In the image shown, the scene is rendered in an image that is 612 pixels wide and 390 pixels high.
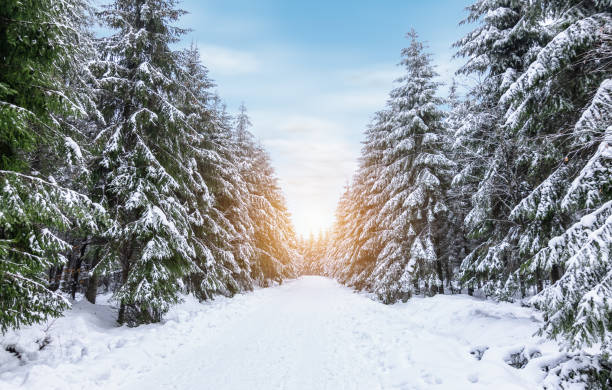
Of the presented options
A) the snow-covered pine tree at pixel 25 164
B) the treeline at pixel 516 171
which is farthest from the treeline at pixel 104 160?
the treeline at pixel 516 171

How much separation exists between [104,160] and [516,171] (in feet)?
43.1

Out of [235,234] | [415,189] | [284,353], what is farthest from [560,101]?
[235,234]

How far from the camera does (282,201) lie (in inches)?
1238

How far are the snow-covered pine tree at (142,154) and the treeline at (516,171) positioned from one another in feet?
30.4

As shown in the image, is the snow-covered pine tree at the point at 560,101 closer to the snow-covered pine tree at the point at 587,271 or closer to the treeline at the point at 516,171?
the treeline at the point at 516,171

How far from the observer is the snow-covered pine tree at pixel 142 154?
8.74m

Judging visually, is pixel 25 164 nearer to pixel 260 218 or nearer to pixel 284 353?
pixel 284 353

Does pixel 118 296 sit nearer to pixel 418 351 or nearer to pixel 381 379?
pixel 381 379

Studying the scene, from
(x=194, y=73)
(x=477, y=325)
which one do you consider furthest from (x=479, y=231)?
(x=194, y=73)

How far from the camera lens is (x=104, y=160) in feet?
29.5

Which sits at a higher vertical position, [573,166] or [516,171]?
[516,171]

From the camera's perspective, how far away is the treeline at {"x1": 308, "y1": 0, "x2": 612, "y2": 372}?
14.7ft

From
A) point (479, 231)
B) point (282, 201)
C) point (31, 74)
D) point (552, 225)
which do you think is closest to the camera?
point (31, 74)

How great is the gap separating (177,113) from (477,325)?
1150 centimetres
